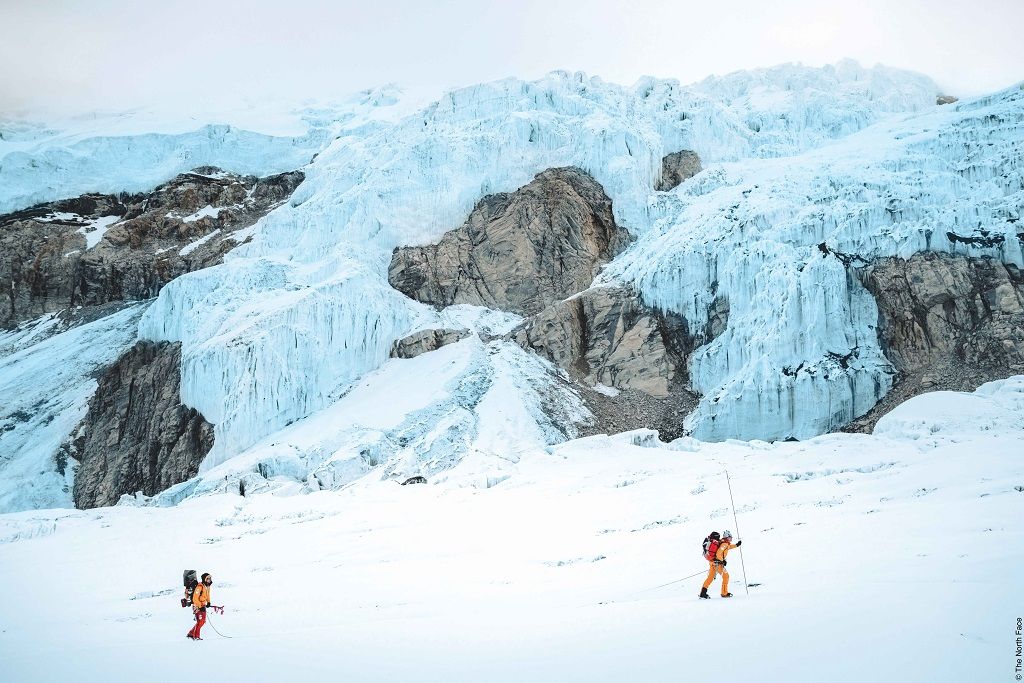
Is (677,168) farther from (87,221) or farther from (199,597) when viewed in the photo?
(199,597)

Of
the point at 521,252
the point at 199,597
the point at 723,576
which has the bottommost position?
the point at 199,597

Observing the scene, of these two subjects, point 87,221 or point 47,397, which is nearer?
point 47,397

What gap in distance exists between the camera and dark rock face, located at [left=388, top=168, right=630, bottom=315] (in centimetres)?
5653

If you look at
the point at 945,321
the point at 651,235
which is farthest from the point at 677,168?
the point at 945,321

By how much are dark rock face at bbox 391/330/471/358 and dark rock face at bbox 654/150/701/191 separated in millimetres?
26294

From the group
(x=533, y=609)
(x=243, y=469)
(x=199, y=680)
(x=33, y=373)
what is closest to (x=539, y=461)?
(x=243, y=469)

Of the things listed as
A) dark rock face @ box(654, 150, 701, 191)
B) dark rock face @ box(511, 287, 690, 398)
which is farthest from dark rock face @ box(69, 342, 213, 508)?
dark rock face @ box(654, 150, 701, 191)

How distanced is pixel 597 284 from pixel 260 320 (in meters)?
24.8

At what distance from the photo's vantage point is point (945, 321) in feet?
136

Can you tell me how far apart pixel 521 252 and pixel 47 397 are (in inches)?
1548

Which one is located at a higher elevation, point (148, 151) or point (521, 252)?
point (148, 151)

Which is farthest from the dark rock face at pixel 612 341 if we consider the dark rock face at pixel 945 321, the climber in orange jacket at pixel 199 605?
the climber in orange jacket at pixel 199 605

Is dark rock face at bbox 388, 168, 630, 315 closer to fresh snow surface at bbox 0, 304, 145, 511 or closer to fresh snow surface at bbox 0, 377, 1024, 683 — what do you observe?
fresh snow surface at bbox 0, 304, 145, 511

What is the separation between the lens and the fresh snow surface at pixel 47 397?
1948 inches
